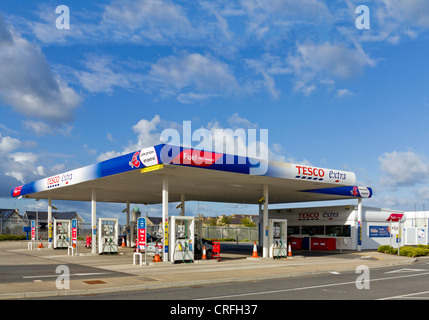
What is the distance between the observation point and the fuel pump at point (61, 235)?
126 ft

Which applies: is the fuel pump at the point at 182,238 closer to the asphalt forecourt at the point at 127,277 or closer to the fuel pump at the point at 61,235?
the asphalt forecourt at the point at 127,277

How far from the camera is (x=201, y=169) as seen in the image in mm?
22984

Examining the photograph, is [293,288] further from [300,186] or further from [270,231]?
[300,186]

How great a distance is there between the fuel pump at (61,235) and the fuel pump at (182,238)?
56.6 ft

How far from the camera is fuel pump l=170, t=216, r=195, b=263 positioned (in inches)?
941

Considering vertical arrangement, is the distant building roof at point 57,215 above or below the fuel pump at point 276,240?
below

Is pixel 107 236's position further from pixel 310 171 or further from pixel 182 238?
pixel 310 171

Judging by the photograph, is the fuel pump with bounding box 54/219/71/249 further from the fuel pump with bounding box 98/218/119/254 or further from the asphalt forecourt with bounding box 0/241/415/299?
the asphalt forecourt with bounding box 0/241/415/299

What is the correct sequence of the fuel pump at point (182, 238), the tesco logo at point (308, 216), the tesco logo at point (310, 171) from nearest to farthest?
1. the fuel pump at point (182, 238)
2. the tesco logo at point (310, 171)
3. the tesco logo at point (308, 216)

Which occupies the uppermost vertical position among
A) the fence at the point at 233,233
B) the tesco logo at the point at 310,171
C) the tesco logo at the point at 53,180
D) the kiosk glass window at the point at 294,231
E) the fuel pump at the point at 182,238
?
the tesco logo at the point at 310,171

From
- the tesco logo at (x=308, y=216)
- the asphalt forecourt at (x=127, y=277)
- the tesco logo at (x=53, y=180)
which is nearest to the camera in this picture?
the asphalt forecourt at (x=127, y=277)

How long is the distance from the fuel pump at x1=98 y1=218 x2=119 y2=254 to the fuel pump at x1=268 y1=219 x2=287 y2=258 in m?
10.9

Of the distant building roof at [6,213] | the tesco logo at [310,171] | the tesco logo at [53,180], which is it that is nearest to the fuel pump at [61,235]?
the tesco logo at [53,180]
